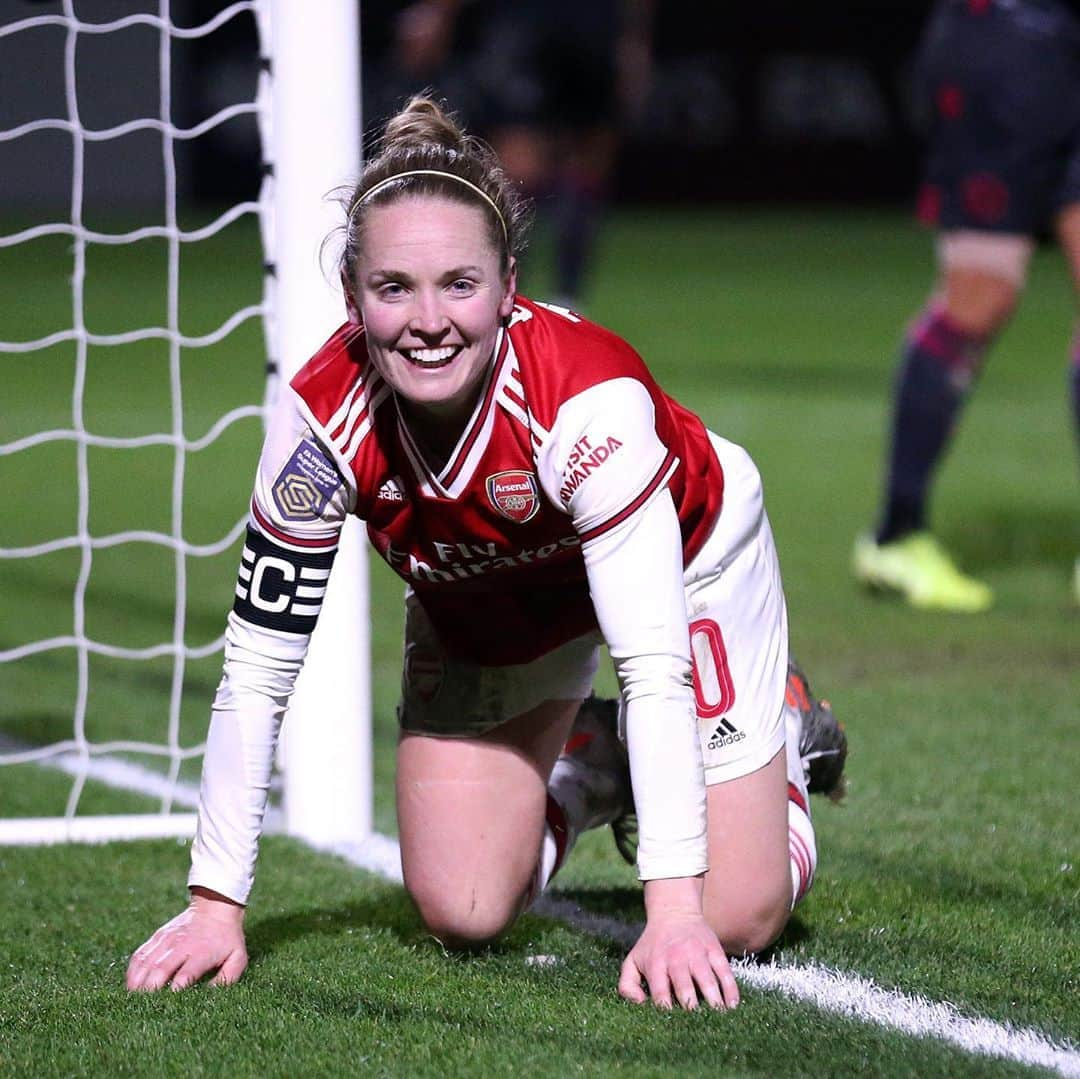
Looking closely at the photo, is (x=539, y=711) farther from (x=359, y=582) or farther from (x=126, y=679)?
(x=126, y=679)

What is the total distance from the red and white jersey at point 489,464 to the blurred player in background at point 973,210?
258cm

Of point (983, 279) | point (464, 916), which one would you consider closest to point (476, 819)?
point (464, 916)

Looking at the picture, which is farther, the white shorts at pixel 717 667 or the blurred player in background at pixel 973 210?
the blurred player in background at pixel 973 210

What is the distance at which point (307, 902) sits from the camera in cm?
285

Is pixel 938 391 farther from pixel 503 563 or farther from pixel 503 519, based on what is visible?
pixel 503 519

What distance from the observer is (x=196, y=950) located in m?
2.36

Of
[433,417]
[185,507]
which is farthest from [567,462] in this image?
[185,507]

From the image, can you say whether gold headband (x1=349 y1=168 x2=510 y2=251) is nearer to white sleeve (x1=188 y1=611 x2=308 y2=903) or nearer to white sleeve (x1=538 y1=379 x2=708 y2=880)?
white sleeve (x1=538 y1=379 x2=708 y2=880)

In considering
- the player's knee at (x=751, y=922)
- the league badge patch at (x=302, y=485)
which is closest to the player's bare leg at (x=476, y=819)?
the player's knee at (x=751, y=922)

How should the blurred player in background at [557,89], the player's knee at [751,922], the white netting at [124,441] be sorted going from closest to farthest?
1. the player's knee at [751,922]
2. the white netting at [124,441]
3. the blurred player in background at [557,89]

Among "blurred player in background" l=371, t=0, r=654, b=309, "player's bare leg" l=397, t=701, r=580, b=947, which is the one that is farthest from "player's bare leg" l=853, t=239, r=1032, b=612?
"blurred player in background" l=371, t=0, r=654, b=309

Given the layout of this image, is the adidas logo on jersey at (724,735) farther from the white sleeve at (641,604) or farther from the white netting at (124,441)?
the white netting at (124,441)

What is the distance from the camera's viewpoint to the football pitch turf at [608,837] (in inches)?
86.4

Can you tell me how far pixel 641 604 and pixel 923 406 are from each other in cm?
289
